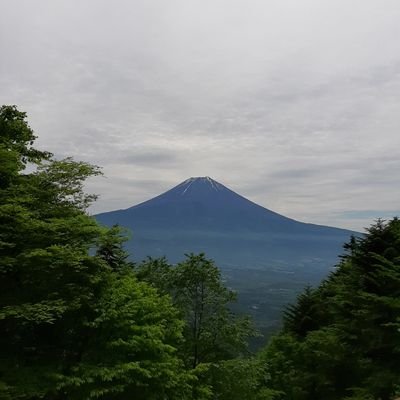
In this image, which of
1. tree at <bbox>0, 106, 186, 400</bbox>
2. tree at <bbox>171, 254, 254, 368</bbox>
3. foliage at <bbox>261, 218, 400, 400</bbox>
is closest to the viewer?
tree at <bbox>0, 106, 186, 400</bbox>

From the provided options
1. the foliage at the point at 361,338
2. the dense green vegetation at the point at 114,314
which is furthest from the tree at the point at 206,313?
the foliage at the point at 361,338

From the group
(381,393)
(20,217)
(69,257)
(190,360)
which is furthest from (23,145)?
(381,393)

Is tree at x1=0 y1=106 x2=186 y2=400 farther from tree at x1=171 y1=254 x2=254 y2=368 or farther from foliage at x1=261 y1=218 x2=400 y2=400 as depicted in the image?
foliage at x1=261 y1=218 x2=400 y2=400

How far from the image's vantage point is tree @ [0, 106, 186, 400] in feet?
42.3

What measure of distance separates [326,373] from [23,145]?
753 inches

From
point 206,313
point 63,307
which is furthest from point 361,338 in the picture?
point 63,307

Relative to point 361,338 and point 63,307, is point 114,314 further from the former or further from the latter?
point 361,338

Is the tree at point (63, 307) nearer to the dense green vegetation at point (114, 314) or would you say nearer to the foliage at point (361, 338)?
the dense green vegetation at point (114, 314)

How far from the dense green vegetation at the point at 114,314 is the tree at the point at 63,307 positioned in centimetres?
4

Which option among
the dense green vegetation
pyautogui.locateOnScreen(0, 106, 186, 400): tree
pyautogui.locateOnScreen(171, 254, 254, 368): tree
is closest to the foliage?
the dense green vegetation

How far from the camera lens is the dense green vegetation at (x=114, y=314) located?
13.3 meters

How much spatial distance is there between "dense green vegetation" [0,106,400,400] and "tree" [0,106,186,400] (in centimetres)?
4

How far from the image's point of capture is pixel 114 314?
14031 mm

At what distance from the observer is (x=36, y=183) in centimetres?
1527
